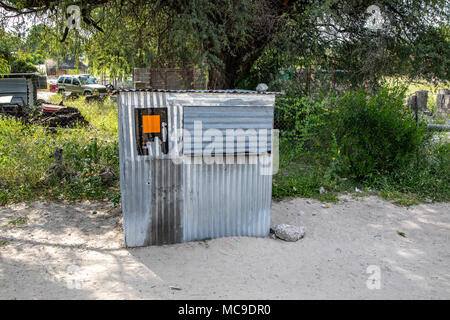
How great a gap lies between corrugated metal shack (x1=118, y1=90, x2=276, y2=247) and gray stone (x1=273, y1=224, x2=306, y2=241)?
1.62ft

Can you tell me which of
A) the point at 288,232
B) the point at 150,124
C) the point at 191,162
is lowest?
the point at 288,232

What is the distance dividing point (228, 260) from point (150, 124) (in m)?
1.79

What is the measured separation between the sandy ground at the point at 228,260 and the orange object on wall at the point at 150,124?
4.65ft

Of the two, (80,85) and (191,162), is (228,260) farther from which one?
(80,85)

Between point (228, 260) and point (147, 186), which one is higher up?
point (147, 186)

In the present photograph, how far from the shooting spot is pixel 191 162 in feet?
14.6

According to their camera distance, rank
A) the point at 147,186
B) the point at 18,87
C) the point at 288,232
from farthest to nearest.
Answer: the point at 18,87 < the point at 288,232 < the point at 147,186

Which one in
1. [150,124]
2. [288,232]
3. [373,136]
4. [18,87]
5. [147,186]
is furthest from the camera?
[18,87]

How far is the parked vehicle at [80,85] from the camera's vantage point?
21.8 m

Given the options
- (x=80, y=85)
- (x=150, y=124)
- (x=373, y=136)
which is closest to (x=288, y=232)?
(x=150, y=124)

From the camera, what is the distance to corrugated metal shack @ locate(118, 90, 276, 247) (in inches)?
168

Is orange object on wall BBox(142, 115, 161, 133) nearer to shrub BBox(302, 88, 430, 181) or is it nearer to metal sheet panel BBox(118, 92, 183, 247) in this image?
metal sheet panel BBox(118, 92, 183, 247)

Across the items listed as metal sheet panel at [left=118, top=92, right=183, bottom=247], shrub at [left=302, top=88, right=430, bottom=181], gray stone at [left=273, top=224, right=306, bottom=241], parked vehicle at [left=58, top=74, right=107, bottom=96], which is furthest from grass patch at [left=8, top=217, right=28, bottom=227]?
parked vehicle at [left=58, top=74, right=107, bottom=96]

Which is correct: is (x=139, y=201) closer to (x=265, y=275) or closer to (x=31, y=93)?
(x=265, y=275)
